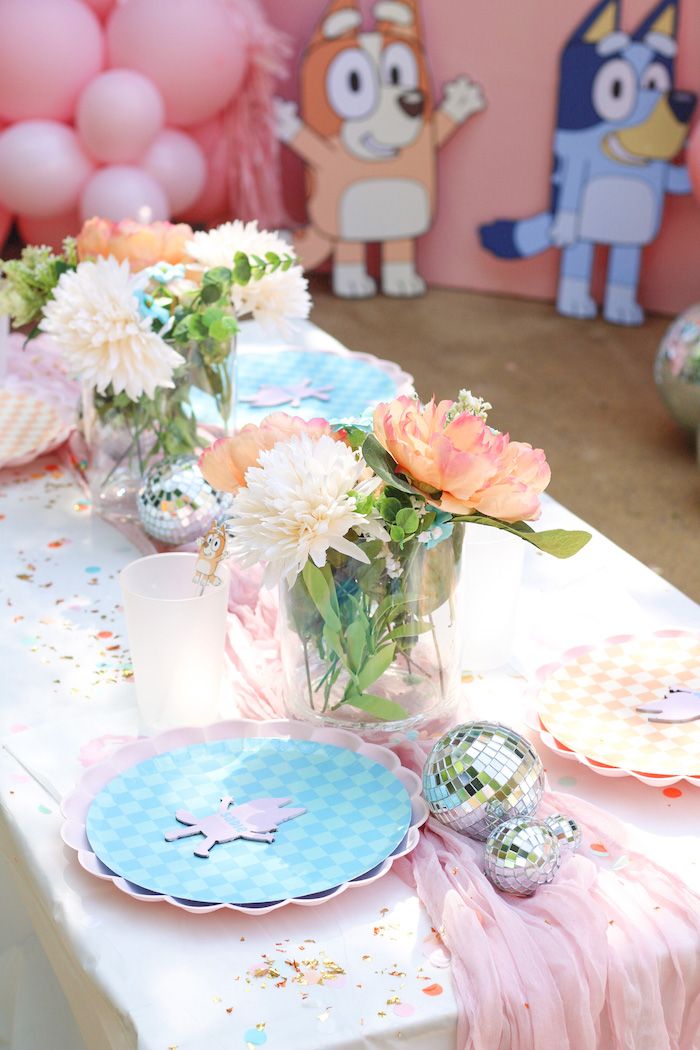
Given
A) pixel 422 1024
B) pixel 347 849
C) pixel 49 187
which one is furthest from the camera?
pixel 49 187

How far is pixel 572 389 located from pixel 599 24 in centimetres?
114

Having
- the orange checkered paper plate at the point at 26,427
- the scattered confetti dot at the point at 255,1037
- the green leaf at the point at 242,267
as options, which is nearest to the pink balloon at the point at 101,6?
the orange checkered paper plate at the point at 26,427

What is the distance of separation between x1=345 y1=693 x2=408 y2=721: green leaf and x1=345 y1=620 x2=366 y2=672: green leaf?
0.08 feet

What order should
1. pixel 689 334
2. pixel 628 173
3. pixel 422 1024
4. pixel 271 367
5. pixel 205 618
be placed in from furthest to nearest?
pixel 628 173
pixel 689 334
pixel 271 367
pixel 205 618
pixel 422 1024

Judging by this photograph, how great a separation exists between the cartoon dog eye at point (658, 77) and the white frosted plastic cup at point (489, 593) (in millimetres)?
3064

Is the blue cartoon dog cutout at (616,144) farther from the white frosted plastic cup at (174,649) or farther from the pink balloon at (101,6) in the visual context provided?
the white frosted plastic cup at (174,649)

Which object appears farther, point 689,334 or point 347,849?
point 689,334

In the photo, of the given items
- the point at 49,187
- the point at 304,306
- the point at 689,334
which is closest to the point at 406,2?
the point at 49,187

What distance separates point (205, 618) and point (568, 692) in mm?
333

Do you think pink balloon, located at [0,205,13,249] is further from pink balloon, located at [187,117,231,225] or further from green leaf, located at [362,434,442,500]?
green leaf, located at [362,434,442,500]

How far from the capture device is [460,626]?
1082 millimetres

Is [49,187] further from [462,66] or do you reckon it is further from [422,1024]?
[422,1024]

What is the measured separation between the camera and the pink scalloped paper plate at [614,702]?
1.03 metres

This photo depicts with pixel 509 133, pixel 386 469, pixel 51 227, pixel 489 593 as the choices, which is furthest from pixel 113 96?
pixel 386 469
